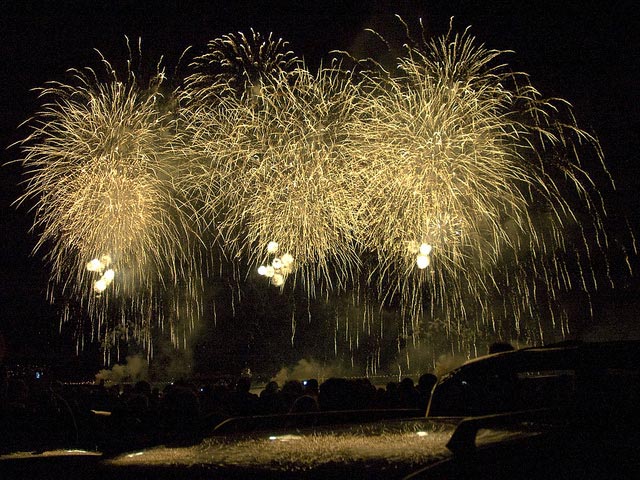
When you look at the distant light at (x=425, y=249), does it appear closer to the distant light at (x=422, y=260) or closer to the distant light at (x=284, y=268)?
the distant light at (x=422, y=260)

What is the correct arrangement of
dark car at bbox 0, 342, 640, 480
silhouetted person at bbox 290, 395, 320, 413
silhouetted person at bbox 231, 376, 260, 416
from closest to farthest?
dark car at bbox 0, 342, 640, 480
silhouetted person at bbox 290, 395, 320, 413
silhouetted person at bbox 231, 376, 260, 416

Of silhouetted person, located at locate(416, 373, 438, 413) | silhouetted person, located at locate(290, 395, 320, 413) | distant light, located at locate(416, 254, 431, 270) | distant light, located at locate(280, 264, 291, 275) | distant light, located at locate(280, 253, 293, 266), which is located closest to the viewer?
silhouetted person, located at locate(290, 395, 320, 413)

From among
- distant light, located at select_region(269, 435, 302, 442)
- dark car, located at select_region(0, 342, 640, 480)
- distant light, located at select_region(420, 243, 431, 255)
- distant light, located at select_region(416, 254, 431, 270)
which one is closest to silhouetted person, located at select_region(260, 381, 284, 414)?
dark car, located at select_region(0, 342, 640, 480)

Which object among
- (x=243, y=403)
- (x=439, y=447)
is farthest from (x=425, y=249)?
(x=439, y=447)

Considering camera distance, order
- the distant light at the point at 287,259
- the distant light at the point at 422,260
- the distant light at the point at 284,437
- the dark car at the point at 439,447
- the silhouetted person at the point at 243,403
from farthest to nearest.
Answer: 1. the distant light at the point at 287,259
2. the distant light at the point at 422,260
3. the silhouetted person at the point at 243,403
4. the distant light at the point at 284,437
5. the dark car at the point at 439,447

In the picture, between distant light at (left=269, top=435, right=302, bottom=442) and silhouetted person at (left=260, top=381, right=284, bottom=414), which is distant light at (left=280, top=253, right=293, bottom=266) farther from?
distant light at (left=269, top=435, right=302, bottom=442)

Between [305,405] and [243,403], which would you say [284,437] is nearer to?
[305,405]

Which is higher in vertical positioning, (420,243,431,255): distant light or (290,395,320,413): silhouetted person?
(420,243,431,255): distant light

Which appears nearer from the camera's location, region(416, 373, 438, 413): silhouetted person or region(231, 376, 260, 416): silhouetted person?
region(416, 373, 438, 413): silhouetted person

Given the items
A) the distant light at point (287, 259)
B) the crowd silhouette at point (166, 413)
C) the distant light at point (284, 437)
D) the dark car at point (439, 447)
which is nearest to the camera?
the dark car at point (439, 447)

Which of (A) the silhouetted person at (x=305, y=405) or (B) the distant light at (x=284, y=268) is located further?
(B) the distant light at (x=284, y=268)

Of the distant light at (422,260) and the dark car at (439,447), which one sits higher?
the distant light at (422,260)

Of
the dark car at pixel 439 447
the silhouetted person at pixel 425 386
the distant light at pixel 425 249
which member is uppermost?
the distant light at pixel 425 249

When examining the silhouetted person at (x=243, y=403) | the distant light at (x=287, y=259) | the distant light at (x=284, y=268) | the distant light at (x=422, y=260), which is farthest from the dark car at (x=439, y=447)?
the distant light at (x=284, y=268)
